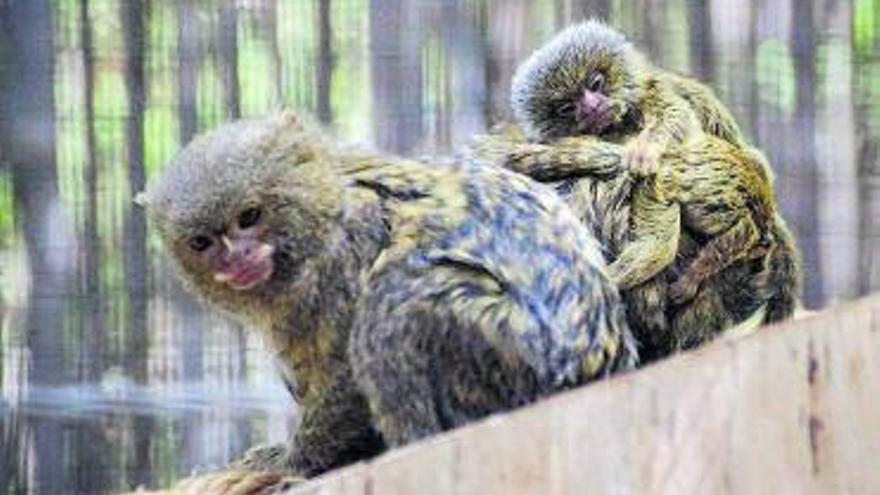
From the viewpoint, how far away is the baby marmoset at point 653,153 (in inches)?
99.3

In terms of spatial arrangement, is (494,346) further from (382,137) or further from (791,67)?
(791,67)

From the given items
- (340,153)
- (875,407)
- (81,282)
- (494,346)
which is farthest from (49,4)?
(875,407)

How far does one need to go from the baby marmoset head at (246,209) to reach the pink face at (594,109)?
329 mm

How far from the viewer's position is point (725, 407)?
1624 mm

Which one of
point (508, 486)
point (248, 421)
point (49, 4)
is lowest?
point (248, 421)

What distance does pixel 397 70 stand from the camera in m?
3.52

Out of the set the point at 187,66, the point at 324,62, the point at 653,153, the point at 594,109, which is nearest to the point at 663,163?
the point at 653,153

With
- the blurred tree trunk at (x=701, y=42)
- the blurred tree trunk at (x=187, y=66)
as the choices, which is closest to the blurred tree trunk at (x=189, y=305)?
the blurred tree trunk at (x=187, y=66)

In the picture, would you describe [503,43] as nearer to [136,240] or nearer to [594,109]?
[136,240]

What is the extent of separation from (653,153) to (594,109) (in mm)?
110

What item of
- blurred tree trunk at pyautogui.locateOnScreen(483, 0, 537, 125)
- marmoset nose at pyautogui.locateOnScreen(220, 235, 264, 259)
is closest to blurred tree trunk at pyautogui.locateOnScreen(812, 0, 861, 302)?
blurred tree trunk at pyautogui.locateOnScreen(483, 0, 537, 125)

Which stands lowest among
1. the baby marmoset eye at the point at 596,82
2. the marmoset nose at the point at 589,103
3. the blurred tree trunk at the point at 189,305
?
the blurred tree trunk at the point at 189,305

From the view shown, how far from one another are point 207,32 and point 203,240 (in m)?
1.14

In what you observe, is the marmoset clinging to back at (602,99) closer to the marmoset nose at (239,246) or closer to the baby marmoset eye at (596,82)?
the baby marmoset eye at (596,82)
